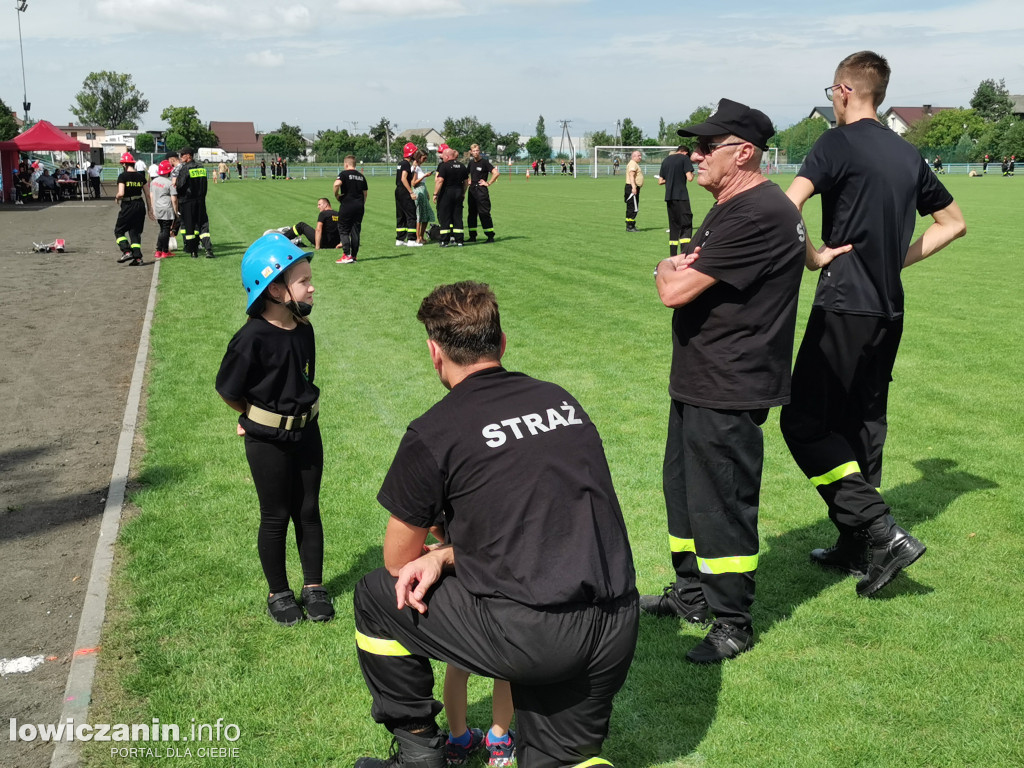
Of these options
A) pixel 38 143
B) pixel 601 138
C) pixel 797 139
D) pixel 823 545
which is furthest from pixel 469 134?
pixel 823 545

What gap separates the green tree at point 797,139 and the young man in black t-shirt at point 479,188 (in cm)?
6408

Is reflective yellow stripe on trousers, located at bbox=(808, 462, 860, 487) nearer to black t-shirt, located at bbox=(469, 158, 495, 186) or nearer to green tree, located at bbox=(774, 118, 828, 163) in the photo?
black t-shirt, located at bbox=(469, 158, 495, 186)

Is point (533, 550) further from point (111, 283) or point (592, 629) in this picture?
point (111, 283)

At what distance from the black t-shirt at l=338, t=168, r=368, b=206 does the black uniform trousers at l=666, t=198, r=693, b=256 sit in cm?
571

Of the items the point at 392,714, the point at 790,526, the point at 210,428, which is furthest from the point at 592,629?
the point at 210,428

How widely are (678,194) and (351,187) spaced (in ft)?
19.6

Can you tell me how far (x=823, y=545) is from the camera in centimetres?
504

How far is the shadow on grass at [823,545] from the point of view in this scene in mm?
4406

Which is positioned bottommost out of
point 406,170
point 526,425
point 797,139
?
point 526,425

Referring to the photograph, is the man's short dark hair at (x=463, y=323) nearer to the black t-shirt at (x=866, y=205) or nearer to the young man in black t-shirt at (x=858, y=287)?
the young man in black t-shirt at (x=858, y=287)

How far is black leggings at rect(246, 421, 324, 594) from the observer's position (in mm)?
4148

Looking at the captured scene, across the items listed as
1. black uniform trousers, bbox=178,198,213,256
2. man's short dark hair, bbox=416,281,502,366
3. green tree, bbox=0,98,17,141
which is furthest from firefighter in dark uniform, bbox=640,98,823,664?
green tree, bbox=0,98,17,141

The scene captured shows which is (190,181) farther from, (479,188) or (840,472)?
(840,472)

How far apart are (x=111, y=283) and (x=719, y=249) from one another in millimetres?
14111
